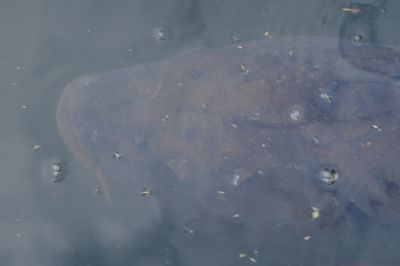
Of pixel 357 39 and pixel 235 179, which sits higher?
pixel 357 39

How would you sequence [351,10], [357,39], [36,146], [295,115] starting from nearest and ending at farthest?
[295,115] → [357,39] → [36,146] → [351,10]

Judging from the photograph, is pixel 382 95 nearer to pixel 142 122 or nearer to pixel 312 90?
pixel 312 90

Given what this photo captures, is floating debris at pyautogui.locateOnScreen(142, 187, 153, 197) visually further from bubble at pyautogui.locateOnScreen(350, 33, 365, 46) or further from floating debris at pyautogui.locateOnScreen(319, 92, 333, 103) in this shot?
bubble at pyautogui.locateOnScreen(350, 33, 365, 46)

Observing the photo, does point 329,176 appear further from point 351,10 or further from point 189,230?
point 351,10

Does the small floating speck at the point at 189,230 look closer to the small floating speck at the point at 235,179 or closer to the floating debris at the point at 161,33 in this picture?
the small floating speck at the point at 235,179

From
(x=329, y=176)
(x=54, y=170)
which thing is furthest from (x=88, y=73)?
(x=329, y=176)

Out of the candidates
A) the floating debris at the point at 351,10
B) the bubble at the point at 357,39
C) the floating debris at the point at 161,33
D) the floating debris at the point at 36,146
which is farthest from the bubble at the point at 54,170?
the floating debris at the point at 351,10

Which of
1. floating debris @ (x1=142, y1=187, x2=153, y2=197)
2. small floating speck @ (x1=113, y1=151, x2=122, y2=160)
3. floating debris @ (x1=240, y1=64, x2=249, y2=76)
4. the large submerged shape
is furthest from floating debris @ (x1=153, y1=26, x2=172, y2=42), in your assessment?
floating debris @ (x1=142, y1=187, x2=153, y2=197)

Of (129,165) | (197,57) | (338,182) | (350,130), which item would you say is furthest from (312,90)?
(129,165)
